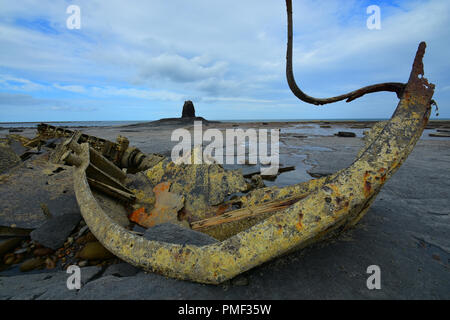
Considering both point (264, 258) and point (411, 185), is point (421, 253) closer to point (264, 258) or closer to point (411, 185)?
point (264, 258)

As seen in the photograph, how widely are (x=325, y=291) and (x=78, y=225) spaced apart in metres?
2.42

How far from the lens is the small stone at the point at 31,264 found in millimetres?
1736

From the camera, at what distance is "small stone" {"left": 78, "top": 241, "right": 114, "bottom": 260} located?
1.86 metres

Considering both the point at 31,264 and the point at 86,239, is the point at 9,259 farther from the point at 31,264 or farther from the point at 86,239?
the point at 86,239

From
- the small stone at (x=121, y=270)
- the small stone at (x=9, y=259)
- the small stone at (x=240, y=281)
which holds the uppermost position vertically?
the small stone at (x=240, y=281)

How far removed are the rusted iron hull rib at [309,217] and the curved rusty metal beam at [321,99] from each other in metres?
0.18

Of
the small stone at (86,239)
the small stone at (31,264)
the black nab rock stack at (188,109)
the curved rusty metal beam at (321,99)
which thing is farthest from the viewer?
the black nab rock stack at (188,109)

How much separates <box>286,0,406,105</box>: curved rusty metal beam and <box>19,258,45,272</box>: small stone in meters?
2.55

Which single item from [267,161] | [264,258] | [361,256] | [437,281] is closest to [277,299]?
[264,258]

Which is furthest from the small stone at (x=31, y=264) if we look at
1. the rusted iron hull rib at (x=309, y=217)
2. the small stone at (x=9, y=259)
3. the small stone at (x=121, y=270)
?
the rusted iron hull rib at (x=309, y=217)

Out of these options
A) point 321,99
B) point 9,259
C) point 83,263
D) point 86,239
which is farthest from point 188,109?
point 321,99

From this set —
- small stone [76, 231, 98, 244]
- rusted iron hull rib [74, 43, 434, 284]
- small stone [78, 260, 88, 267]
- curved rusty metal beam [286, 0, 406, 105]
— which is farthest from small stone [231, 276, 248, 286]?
small stone [76, 231, 98, 244]

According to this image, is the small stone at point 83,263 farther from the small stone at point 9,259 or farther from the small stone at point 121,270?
the small stone at point 9,259

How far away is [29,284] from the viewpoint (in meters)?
1.38
